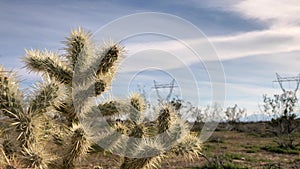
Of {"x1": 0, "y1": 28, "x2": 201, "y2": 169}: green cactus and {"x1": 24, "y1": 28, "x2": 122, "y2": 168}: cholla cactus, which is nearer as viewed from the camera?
{"x1": 0, "y1": 28, "x2": 201, "y2": 169}: green cactus

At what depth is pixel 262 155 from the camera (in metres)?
11.6

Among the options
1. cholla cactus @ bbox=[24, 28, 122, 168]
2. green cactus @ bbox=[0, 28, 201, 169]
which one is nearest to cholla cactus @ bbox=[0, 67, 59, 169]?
green cactus @ bbox=[0, 28, 201, 169]

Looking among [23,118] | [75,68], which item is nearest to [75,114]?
[75,68]

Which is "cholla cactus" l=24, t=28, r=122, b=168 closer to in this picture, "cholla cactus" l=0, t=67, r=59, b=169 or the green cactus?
the green cactus

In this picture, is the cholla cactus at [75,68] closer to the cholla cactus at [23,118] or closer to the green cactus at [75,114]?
the green cactus at [75,114]

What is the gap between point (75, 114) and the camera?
2986 mm

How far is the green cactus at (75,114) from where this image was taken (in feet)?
8.33

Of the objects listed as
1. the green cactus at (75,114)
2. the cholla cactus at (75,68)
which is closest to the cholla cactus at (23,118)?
the green cactus at (75,114)

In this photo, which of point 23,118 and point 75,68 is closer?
point 23,118

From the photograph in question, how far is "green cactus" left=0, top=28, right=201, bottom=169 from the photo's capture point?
254cm

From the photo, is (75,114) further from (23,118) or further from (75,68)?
(23,118)

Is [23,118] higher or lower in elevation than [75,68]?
lower

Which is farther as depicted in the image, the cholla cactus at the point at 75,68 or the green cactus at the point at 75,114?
the cholla cactus at the point at 75,68

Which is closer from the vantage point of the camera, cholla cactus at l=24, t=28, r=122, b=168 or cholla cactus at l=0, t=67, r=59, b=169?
cholla cactus at l=0, t=67, r=59, b=169
